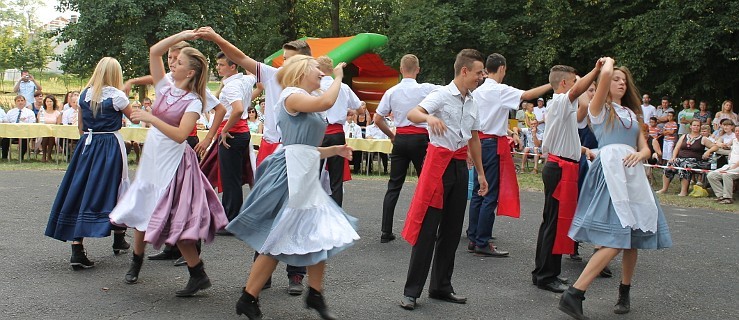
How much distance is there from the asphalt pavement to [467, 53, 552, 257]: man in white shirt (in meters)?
0.29

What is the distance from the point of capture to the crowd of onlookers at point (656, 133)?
14.1 m

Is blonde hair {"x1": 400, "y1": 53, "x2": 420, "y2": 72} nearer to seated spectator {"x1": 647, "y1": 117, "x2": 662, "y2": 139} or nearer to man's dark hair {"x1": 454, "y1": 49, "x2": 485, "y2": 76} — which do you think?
man's dark hair {"x1": 454, "y1": 49, "x2": 485, "y2": 76}

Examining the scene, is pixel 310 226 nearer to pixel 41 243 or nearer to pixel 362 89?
pixel 41 243

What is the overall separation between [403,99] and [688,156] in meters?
8.14

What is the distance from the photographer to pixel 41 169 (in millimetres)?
15016

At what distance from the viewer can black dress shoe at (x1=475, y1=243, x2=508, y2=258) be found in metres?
7.70

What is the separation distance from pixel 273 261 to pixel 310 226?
1.06ft

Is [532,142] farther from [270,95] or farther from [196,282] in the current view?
[196,282]

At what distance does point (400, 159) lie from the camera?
8.23 meters

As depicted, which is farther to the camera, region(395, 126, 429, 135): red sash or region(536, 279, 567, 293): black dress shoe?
region(395, 126, 429, 135): red sash

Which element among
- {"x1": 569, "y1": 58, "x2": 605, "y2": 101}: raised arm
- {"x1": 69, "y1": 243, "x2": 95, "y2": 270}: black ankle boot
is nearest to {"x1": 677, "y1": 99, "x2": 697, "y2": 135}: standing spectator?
{"x1": 569, "y1": 58, "x2": 605, "y2": 101}: raised arm

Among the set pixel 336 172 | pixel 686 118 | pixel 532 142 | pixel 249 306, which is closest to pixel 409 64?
pixel 336 172

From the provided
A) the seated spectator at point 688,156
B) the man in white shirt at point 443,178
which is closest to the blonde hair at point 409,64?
the man in white shirt at point 443,178

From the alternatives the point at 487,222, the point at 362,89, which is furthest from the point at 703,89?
the point at 487,222
